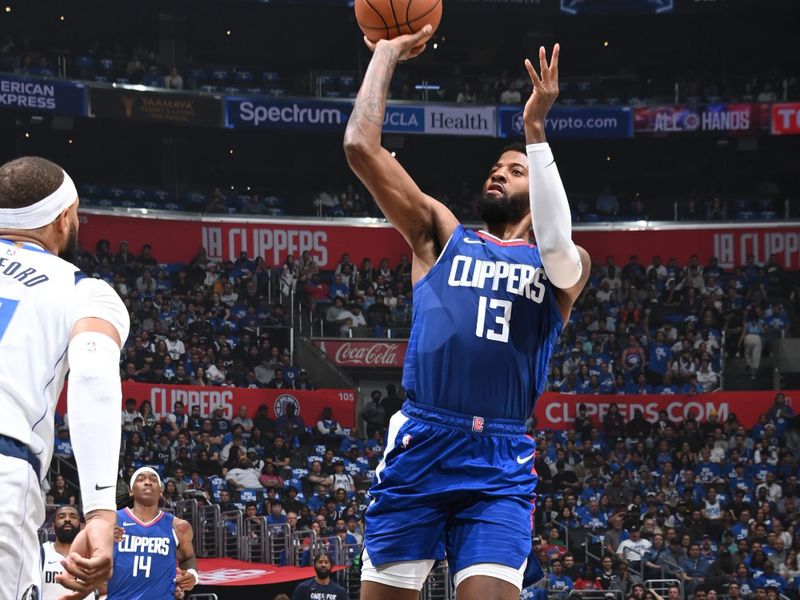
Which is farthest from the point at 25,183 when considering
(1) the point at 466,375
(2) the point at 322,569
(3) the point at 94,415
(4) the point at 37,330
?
(2) the point at 322,569

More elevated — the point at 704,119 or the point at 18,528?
the point at 704,119

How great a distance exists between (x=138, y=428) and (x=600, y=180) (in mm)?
18198

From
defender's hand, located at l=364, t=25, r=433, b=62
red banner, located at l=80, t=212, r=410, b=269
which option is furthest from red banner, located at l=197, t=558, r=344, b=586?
red banner, located at l=80, t=212, r=410, b=269

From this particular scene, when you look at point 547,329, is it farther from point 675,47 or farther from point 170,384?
point 675,47

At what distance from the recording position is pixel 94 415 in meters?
3.21

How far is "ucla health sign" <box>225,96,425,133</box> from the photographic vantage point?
3039 centimetres

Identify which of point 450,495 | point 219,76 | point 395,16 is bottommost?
point 450,495

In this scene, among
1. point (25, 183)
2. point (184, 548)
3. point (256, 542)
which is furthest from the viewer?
point (256, 542)

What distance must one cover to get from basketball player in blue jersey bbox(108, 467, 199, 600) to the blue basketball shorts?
629 cm

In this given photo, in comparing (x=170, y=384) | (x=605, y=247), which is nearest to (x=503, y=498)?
(x=170, y=384)

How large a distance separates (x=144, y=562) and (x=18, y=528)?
7.57 m

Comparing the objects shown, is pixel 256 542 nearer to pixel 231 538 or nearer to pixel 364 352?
pixel 231 538

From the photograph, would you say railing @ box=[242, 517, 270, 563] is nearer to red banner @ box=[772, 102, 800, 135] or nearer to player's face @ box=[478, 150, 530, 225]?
player's face @ box=[478, 150, 530, 225]

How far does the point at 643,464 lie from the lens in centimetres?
2214
